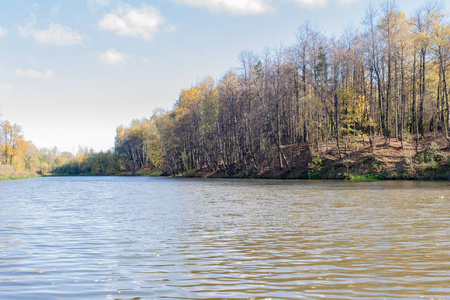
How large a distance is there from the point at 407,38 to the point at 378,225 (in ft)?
120

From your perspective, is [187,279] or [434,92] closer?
[187,279]

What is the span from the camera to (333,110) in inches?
1950

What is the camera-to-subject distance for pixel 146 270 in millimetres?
7137

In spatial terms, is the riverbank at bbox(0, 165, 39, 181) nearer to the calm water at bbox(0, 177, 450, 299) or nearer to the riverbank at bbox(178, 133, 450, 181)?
the riverbank at bbox(178, 133, 450, 181)

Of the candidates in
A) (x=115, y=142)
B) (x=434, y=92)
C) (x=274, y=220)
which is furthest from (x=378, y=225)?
(x=115, y=142)

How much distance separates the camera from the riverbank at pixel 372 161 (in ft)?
121

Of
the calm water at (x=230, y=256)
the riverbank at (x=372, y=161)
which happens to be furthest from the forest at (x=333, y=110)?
the calm water at (x=230, y=256)

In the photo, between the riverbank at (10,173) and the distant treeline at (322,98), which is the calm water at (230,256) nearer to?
the distant treeline at (322,98)

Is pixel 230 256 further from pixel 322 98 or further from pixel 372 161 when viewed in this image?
pixel 322 98

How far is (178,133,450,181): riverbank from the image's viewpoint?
121 feet

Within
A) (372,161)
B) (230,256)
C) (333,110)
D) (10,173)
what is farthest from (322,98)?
(10,173)

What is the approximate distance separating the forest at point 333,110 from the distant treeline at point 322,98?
19cm

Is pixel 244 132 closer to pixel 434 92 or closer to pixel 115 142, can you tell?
pixel 434 92

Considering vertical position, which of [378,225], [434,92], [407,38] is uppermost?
[407,38]
